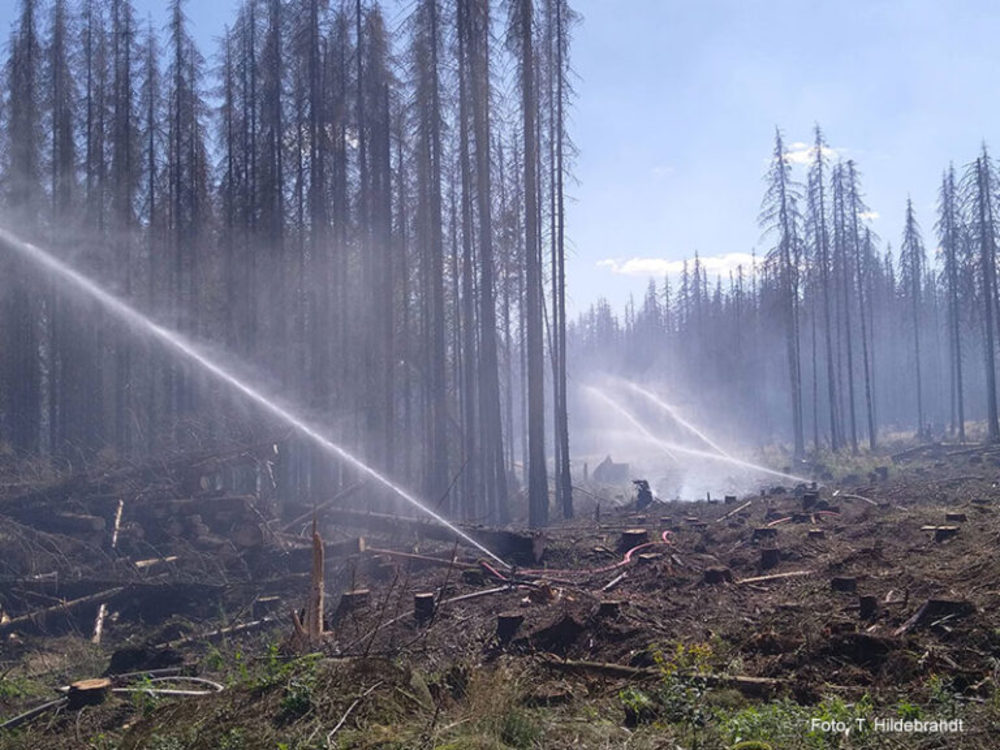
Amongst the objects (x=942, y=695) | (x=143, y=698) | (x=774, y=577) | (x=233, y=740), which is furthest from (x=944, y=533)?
(x=143, y=698)

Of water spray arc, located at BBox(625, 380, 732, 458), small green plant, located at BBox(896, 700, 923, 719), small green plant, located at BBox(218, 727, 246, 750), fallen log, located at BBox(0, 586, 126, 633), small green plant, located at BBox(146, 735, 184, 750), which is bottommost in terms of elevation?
fallen log, located at BBox(0, 586, 126, 633)

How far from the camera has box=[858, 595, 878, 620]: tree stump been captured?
7.90 m

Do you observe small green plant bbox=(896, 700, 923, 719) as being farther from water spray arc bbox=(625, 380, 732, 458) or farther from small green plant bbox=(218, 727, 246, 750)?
water spray arc bbox=(625, 380, 732, 458)

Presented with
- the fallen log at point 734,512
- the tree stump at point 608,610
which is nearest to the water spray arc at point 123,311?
the fallen log at point 734,512

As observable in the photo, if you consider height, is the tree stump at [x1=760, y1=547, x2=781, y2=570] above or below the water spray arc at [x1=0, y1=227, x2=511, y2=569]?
below

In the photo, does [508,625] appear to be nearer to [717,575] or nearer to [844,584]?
[717,575]

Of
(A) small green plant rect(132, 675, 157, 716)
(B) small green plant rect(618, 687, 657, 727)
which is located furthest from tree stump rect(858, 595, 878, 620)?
(A) small green plant rect(132, 675, 157, 716)

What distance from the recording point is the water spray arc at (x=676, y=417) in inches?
2545

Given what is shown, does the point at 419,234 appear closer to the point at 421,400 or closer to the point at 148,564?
the point at 421,400

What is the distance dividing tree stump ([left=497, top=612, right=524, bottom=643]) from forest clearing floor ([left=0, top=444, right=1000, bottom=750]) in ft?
0.10

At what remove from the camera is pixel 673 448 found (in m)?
62.0

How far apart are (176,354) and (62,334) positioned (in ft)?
11.8

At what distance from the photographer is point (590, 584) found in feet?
37.4

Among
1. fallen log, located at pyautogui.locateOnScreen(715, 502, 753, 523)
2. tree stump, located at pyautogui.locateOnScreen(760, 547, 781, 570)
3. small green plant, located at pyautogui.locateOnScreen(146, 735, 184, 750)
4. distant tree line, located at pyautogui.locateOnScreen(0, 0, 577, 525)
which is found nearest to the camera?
small green plant, located at pyautogui.locateOnScreen(146, 735, 184, 750)
